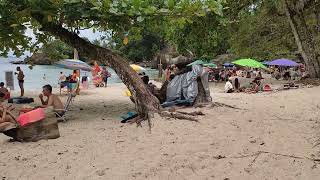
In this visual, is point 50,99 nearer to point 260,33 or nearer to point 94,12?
point 94,12

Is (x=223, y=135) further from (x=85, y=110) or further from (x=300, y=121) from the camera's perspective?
(x=85, y=110)

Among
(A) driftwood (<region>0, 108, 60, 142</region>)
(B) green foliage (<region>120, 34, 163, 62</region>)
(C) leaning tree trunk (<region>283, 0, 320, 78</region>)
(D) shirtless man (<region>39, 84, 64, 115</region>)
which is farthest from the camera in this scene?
(B) green foliage (<region>120, 34, 163, 62</region>)

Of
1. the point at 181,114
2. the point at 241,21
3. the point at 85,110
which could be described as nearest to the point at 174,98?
the point at 181,114

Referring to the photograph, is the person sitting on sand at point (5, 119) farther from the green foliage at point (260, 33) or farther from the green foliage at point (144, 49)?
the green foliage at point (144, 49)

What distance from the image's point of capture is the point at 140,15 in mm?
9547

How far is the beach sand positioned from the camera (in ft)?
17.6

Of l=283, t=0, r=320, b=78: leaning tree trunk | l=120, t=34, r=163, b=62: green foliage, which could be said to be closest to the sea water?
l=283, t=0, r=320, b=78: leaning tree trunk

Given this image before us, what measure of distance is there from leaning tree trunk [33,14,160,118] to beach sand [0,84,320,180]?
2.11 feet

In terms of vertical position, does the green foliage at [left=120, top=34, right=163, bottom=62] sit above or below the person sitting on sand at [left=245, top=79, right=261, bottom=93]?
above

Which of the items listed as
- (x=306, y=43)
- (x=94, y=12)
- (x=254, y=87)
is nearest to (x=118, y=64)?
(x=94, y=12)

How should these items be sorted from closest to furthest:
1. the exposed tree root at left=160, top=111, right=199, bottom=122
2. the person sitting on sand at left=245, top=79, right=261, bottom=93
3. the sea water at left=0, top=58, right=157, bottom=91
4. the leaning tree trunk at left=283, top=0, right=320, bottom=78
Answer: the exposed tree root at left=160, top=111, right=199, bottom=122 → the person sitting on sand at left=245, top=79, right=261, bottom=93 → the leaning tree trunk at left=283, top=0, right=320, bottom=78 → the sea water at left=0, top=58, right=157, bottom=91

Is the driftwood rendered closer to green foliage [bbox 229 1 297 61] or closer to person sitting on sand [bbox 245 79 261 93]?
person sitting on sand [bbox 245 79 261 93]

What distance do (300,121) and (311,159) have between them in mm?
3170

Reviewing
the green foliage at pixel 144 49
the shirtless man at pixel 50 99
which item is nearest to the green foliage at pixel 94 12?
the shirtless man at pixel 50 99
